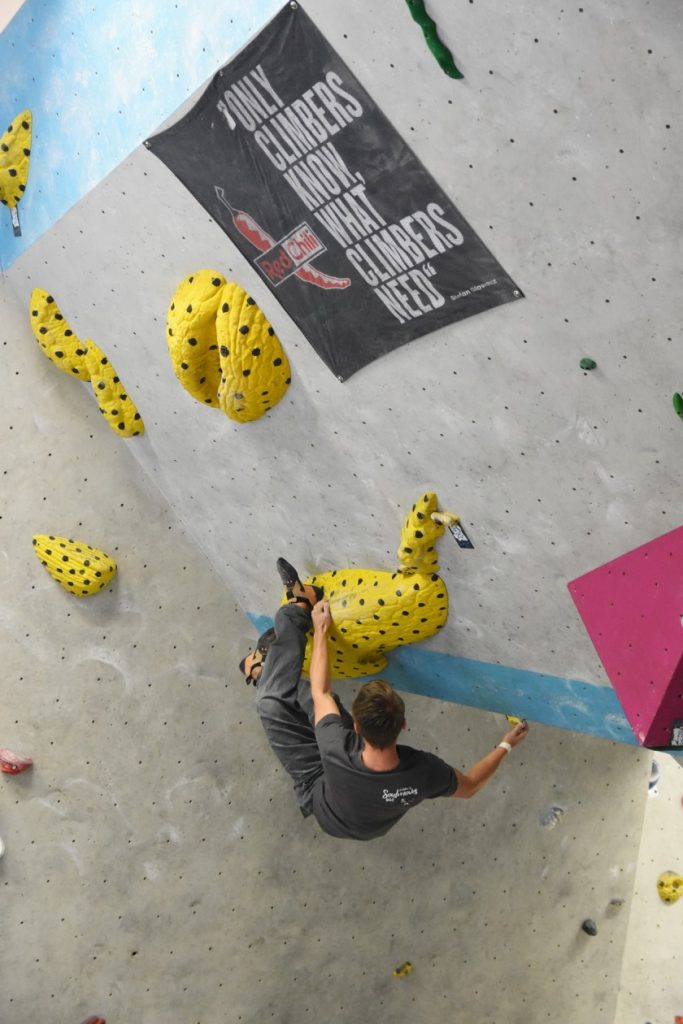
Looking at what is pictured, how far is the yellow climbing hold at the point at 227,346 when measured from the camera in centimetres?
296

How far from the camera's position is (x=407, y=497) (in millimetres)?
3139

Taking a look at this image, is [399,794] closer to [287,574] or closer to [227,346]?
[287,574]

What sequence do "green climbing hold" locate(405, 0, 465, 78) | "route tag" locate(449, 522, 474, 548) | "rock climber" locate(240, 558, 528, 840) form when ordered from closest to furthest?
1. "green climbing hold" locate(405, 0, 465, 78)
2. "rock climber" locate(240, 558, 528, 840)
3. "route tag" locate(449, 522, 474, 548)

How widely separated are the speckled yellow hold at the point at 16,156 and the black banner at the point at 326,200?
63 centimetres

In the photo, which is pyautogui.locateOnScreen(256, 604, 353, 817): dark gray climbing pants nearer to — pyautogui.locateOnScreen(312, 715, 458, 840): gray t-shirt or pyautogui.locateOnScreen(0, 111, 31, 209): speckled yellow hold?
pyautogui.locateOnScreen(312, 715, 458, 840): gray t-shirt

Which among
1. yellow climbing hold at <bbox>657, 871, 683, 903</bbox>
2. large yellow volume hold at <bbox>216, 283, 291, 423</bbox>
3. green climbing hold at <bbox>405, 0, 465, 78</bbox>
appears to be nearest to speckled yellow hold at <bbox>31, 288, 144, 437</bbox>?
large yellow volume hold at <bbox>216, 283, 291, 423</bbox>

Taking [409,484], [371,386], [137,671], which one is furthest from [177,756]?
[371,386]

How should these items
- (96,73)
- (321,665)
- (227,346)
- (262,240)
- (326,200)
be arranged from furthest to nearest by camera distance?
(321,665)
(227,346)
(96,73)
(262,240)
(326,200)

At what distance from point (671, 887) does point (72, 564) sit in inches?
107

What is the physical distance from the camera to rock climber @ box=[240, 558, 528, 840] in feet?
9.59

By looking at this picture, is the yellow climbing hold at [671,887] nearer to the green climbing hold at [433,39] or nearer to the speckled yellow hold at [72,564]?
the speckled yellow hold at [72,564]

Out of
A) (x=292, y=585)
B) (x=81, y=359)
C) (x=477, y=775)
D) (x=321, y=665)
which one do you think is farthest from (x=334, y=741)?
(x=81, y=359)

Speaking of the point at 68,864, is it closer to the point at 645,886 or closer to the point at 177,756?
the point at 177,756

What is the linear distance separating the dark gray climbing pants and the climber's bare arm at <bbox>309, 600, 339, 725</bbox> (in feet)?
0.25
